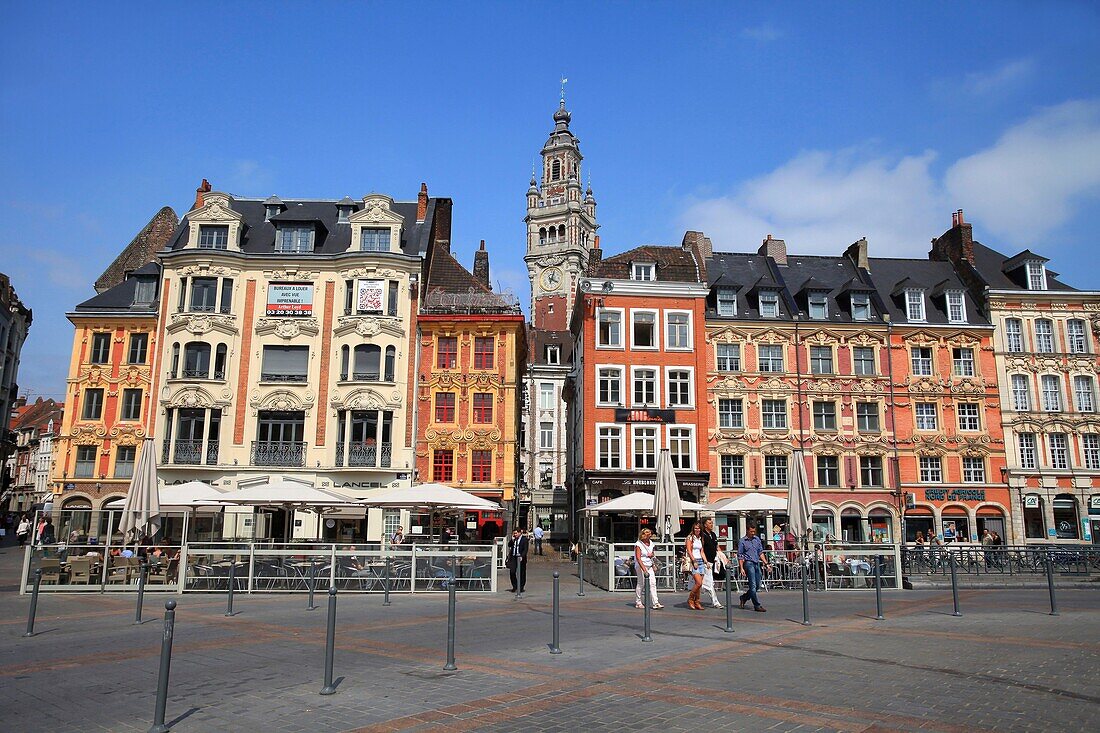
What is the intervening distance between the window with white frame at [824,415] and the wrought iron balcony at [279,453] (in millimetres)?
23297

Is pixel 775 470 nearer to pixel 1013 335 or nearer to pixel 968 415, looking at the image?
pixel 968 415

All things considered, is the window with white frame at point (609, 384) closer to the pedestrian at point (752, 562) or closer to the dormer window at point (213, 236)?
the dormer window at point (213, 236)

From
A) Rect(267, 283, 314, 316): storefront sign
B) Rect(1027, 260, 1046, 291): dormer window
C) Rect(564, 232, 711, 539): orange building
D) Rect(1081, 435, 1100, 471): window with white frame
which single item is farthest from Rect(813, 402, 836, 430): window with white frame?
Rect(267, 283, 314, 316): storefront sign

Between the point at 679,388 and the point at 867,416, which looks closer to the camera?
the point at 679,388

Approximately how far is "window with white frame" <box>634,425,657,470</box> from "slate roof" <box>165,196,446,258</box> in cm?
1271

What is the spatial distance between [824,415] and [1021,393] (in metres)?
9.94

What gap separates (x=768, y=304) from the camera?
39.5 m

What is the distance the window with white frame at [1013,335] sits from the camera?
39625 millimetres

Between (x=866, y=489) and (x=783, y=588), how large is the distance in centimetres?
1826

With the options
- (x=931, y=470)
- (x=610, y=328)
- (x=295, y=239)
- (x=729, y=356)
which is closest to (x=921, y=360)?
(x=931, y=470)

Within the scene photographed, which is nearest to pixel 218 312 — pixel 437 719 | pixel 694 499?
pixel 694 499

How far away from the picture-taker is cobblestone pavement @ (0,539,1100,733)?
7.24 meters

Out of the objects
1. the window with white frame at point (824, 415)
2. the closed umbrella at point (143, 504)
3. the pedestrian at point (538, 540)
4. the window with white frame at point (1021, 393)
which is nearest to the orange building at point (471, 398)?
the pedestrian at point (538, 540)

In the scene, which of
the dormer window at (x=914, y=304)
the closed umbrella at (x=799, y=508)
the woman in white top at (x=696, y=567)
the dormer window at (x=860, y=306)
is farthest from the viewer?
the dormer window at (x=914, y=304)
